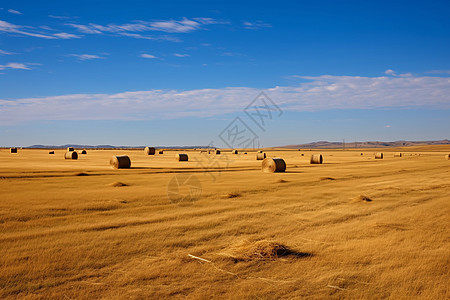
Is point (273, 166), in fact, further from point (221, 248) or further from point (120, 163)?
point (221, 248)

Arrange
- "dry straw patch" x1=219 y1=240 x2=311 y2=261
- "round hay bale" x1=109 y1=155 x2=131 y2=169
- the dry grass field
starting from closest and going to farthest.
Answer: the dry grass field, "dry straw patch" x1=219 y1=240 x2=311 y2=261, "round hay bale" x1=109 y1=155 x2=131 y2=169

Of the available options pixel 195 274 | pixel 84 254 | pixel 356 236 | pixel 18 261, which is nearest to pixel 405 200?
pixel 356 236

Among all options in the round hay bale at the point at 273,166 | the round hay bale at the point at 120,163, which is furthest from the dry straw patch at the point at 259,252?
the round hay bale at the point at 120,163

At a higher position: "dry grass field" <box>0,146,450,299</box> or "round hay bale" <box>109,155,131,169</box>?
"round hay bale" <box>109,155,131,169</box>

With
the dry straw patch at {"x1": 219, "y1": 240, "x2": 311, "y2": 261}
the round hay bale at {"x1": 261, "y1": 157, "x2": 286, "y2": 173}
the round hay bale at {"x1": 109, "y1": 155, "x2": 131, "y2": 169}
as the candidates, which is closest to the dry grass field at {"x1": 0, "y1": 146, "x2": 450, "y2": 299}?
the dry straw patch at {"x1": 219, "y1": 240, "x2": 311, "y2": 261}

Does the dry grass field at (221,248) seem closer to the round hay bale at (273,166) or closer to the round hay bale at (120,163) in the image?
the round hay bale at (273,166)

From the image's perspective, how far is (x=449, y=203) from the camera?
12.1 meters

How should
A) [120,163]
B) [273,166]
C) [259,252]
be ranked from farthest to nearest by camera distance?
1. [120,163]
2. [273,166]
3. [259,252]

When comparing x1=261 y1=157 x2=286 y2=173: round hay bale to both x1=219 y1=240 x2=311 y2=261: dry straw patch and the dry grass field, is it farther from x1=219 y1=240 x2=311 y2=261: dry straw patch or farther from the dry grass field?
x1=219 y1=240 x2=311 y2=261: dry straw patch

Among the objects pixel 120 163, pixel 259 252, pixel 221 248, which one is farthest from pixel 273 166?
pixel 259 252

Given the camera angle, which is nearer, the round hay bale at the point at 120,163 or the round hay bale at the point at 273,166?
the round hay bale at the point at 273,166

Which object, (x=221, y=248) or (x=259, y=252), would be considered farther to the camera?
(x=221, y=248)

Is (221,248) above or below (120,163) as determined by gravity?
below

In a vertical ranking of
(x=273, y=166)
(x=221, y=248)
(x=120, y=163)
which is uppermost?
(x=120, y=163)
